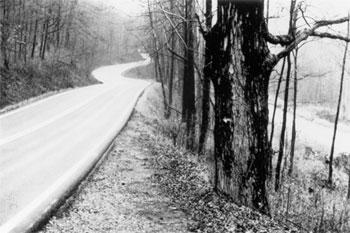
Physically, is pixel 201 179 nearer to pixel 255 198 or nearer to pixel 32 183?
pixel 255 198

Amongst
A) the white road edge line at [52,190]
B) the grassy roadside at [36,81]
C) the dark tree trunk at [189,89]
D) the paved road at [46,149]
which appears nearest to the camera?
the white road edge line at [52,190]

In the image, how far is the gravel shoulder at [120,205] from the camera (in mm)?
5793

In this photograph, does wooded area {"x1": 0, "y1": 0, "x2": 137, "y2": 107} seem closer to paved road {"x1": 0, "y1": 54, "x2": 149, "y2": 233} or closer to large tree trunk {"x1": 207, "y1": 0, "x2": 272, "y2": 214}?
paved road {"x1": 0, "y1": 54, "x2": 149, "y2": 233}

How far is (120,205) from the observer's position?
677cm

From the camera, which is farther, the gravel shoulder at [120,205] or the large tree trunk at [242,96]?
the gravel shoulder at [120,205]

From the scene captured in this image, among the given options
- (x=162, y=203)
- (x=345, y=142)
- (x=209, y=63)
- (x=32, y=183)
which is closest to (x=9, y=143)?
(x=32, y=183)

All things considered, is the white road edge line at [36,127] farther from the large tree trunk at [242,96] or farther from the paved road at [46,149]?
the large tree trunk at [242,96]

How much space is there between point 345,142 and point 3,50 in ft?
84.0

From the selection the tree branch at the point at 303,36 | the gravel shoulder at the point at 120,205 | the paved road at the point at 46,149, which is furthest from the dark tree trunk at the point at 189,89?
the tree branch at the point at 303,36

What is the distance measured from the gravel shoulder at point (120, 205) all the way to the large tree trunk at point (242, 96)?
1.18m

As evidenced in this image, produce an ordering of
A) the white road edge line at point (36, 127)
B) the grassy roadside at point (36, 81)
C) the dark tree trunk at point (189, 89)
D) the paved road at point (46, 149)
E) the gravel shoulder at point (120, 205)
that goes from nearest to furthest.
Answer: the gravel shoulder at point (120, 205), the paved road at point (46, 149), the white road edge line at point (36, 127), the dark tree trunk at point (189, 89), the grassy roadside at point (36, 81)

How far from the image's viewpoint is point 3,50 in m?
23.5

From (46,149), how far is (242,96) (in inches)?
301

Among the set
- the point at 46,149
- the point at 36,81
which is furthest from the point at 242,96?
the point at 36,81
